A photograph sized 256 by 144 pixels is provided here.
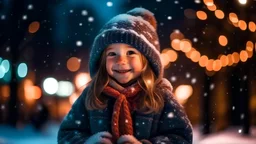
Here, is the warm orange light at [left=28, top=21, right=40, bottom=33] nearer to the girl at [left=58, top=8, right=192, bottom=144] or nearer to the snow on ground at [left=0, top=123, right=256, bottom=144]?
the girl at [left=58, top=8, right=192, bottom=144]

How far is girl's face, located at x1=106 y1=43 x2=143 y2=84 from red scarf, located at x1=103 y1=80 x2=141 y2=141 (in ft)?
0.15

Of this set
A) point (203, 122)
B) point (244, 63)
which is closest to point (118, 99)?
point (203, 122)

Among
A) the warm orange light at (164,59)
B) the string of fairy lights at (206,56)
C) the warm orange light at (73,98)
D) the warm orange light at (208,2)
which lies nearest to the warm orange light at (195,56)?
the string of fairy lights at (206,56)

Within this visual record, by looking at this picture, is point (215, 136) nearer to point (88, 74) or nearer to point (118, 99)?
point (118, 99)

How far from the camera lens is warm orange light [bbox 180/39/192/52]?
1776mm

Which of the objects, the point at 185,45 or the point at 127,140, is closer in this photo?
the point at 127,140

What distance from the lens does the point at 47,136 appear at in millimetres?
1812

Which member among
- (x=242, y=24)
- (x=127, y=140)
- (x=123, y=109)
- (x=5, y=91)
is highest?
(x=242, y=24)

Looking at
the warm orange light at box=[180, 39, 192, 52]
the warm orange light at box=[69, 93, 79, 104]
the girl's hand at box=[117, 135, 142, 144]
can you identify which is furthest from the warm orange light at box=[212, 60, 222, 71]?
the warm orange light at box=[69, 93, 79, 104]

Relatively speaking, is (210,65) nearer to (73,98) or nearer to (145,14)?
(145,14)

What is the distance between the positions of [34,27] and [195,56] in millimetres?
657

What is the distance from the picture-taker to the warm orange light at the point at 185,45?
178 cm

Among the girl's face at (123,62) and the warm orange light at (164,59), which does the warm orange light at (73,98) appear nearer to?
the girl's face at (123,62)

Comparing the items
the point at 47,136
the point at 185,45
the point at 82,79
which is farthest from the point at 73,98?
the point at 185,45
